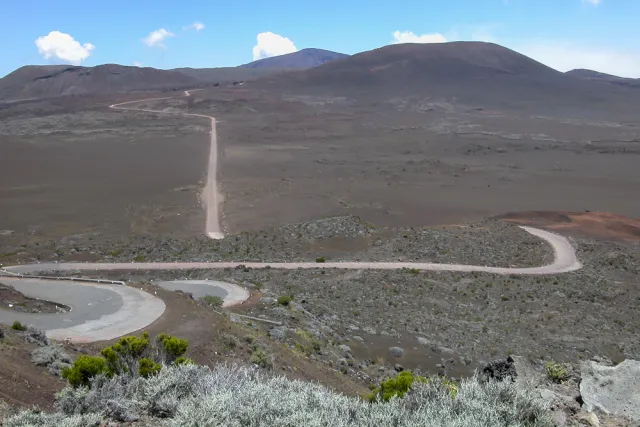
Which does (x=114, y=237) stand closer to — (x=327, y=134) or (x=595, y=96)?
(x=327, y=134)

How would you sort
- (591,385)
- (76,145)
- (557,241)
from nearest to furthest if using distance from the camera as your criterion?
(591,385)
(557,241)
(76,145)

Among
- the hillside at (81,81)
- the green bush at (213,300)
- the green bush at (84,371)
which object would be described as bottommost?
the green bush at (213,300)

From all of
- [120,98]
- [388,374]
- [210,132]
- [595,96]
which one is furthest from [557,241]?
[120,98]

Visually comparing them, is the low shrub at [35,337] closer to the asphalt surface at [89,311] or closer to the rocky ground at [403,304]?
the asphalt surface at [89,311]

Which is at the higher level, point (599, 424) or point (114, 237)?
point (599, 424)

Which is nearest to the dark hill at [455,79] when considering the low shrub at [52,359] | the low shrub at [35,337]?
the low shrub at [35,337]

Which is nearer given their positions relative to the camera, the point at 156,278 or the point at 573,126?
the point at 156,278
